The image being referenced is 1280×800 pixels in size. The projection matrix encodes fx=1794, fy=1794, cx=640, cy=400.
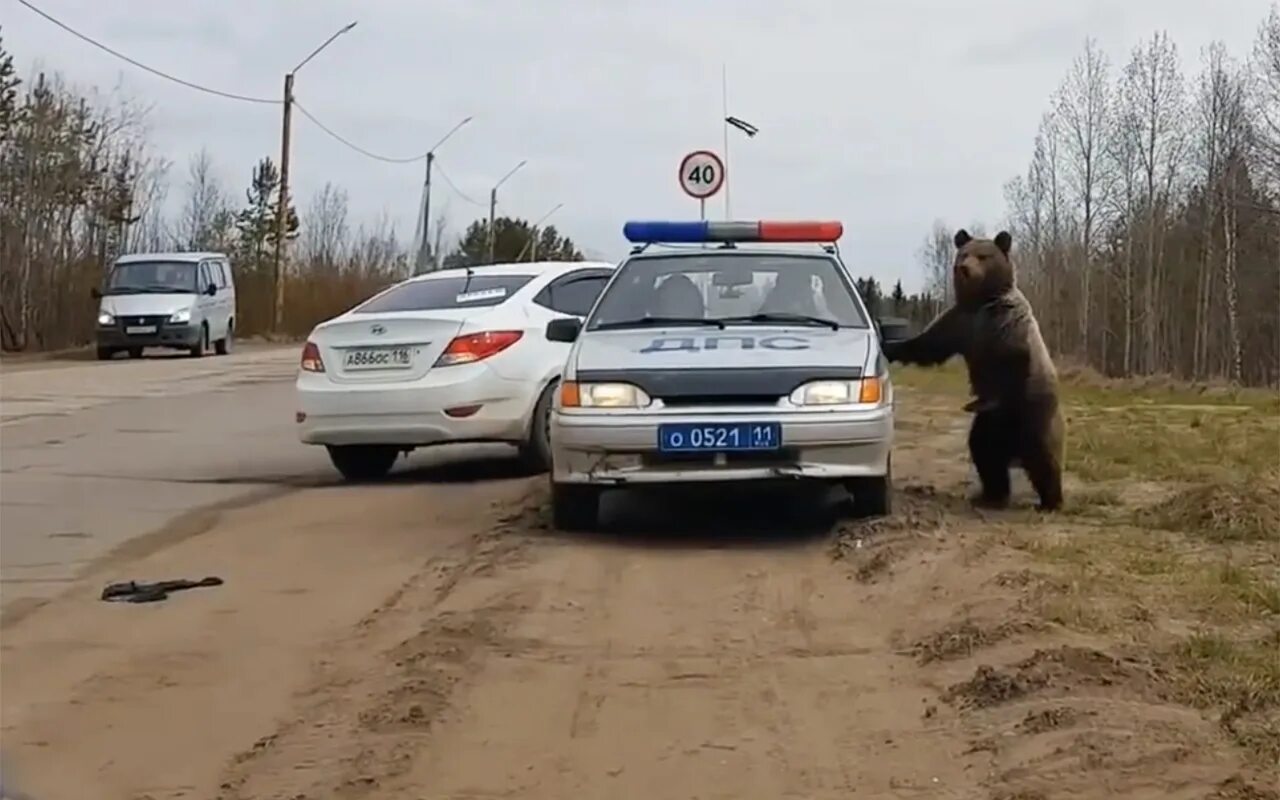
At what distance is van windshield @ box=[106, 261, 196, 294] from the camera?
115ft

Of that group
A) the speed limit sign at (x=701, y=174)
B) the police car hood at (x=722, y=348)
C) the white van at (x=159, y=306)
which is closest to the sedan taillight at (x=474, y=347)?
the police car hood at (x=722, y=348)

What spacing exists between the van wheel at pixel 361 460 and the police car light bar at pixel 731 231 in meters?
2.88

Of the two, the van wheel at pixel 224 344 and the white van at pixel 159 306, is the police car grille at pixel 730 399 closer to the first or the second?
the white van at pixel 159 306

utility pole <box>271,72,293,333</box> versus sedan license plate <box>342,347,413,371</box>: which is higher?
utility pole <box>271,72,293,333</box>

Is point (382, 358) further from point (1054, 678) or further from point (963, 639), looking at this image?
point (1054, 678)

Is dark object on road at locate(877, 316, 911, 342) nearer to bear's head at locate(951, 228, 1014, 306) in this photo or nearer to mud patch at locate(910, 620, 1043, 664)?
bear's head at locate(951, 228, 1014, 306)

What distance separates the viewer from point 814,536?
9.06 m

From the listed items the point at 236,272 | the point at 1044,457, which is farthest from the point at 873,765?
the point at 236,272

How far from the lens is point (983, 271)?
971cm

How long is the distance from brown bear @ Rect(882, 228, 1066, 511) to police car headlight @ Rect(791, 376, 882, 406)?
3.68ft

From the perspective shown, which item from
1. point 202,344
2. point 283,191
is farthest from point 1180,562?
point 283,191

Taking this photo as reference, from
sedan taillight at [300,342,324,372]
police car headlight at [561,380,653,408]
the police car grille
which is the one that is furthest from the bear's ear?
sedan taillight at [300,342,324,372]

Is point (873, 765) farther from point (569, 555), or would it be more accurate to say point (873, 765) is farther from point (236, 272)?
point (236, 272)

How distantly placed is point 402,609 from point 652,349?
237 cm
